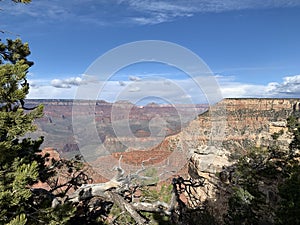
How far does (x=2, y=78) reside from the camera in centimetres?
527

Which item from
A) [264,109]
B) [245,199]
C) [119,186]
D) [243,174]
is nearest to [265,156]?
[243,174]

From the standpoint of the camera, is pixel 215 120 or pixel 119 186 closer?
pixel 119 186

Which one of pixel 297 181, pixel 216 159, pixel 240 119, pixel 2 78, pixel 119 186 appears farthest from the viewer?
pixel 240 119

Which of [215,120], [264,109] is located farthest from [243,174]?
[264,109]

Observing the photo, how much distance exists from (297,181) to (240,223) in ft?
8.37

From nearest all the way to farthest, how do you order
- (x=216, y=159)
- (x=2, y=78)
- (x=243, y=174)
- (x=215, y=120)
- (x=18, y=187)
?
(x=18, y=187), (x=2, y=78), (x=243, y=174), (x=216, y=159), (x=215, y=120)

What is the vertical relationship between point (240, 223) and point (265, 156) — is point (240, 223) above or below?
below

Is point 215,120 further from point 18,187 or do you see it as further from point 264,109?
point 18,187

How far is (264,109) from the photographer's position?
85.2m

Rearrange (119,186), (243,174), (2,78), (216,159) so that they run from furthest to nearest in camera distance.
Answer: (216,159) < (243,174) < (119,186) < (2,78)

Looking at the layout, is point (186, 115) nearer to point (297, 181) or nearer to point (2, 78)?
point (297, 181)

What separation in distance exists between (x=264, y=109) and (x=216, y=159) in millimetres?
60221

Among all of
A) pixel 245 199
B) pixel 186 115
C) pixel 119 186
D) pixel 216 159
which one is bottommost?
pixel 216 159

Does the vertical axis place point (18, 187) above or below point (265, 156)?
above
